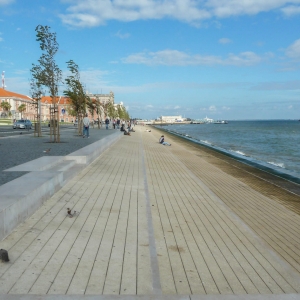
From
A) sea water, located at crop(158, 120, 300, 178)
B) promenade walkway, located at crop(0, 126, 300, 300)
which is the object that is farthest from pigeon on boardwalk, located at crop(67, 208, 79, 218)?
sea water, located at crop(158, 120, 300, 178)

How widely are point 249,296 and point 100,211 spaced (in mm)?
3776

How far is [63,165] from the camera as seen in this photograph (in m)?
10.9

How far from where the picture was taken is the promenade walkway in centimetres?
440

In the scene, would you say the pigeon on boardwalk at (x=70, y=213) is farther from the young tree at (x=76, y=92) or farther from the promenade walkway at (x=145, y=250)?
the young tree at (x=76, y=92)

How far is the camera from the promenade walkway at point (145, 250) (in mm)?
4398

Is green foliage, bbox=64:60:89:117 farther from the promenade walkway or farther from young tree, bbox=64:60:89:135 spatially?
the promenade walkway

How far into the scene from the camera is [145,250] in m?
5.58

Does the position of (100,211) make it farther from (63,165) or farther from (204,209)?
(63,165)

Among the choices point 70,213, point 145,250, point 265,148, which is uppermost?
point 70,213

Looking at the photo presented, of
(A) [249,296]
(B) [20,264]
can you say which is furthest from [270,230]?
(B) [20,264]

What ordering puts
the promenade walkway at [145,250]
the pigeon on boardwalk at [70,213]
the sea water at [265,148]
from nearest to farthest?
the promenade walkway at [145,250] < the pigeon on boardwalk at [70,213] < the sea water at [265,148]

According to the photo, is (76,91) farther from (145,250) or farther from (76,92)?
(145,250)

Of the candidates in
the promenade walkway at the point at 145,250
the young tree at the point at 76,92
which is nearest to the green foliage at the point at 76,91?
the young tree at the point at 76,92

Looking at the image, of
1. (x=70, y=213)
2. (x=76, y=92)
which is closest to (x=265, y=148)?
(x=76, y=92)
